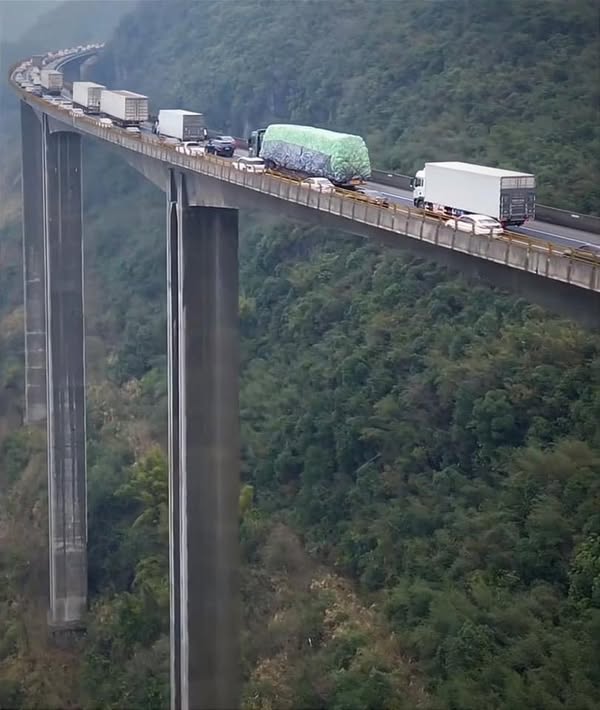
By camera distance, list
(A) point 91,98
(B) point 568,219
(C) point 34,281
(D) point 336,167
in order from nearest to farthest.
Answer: (B) point 568,219 → (D) point 336,167 → (A) point 91,98 → (C) point 34,281

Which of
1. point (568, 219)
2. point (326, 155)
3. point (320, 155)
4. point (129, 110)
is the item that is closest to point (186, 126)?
point (129, 110)

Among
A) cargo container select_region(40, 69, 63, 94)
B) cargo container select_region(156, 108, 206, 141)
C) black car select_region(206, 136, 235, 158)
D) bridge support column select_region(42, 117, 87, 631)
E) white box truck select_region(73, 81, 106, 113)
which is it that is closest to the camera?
black car select_region(206, 136, 235, 158)

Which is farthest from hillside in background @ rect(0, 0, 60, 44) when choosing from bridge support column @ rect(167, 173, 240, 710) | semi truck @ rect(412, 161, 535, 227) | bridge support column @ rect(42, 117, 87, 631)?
semi truck @ rect(412, 161, 535, 227)

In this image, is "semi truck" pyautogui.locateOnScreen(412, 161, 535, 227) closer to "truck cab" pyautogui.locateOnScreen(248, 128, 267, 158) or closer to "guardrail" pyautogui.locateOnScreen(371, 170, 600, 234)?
"guardrail" pyautogui.locateOnScreen(371, 170, 600, 234)

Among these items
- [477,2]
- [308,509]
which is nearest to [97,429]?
[308,509]

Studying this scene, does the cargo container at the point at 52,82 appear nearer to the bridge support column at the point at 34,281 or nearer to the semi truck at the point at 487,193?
the bridge support column at the point at 34,281

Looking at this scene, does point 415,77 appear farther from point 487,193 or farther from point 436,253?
point 436,253
